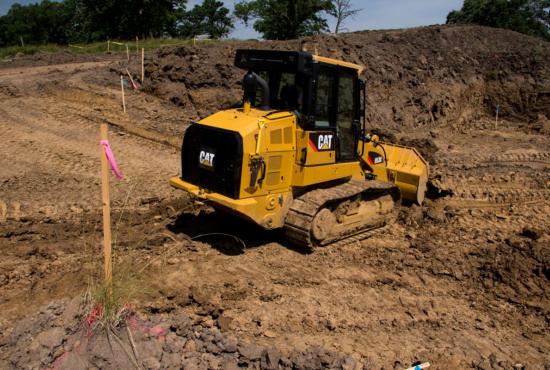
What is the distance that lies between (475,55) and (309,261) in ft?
58.3

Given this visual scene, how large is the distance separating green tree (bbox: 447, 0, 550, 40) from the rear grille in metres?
39.7

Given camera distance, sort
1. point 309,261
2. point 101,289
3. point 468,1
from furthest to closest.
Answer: point 468,1, point 309,261, point 101,289

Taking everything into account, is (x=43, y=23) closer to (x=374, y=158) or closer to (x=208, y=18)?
(x=208, y=18)

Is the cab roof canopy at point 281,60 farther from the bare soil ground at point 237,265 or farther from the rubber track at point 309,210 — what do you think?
the bare soil ground at point 237,265

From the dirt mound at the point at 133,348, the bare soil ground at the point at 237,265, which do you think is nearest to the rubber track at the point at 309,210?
the bare soil ground at the point at 237,265

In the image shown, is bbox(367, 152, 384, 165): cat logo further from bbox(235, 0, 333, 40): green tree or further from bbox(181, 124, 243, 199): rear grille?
bbox(235, 0, 333, 40): green tree

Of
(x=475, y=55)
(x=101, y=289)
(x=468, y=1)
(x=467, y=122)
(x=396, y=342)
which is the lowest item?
(x=396, y=342)

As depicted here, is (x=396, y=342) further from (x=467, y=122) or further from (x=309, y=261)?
(x=467, y=122)

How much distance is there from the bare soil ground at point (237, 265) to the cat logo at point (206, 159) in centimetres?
123

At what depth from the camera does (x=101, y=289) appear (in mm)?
4055

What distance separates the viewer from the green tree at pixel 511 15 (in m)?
38.8

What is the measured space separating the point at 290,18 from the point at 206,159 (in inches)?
1531

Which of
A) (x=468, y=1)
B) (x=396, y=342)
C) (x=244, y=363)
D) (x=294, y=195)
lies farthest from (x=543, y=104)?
(x=468, y=1)

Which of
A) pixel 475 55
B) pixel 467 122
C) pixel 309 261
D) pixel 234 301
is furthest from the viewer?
pixel 475 55
